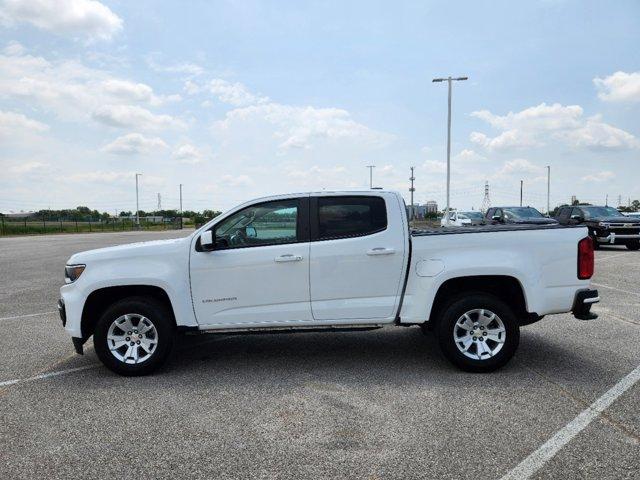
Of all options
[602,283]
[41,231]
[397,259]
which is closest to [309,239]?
[397,259]

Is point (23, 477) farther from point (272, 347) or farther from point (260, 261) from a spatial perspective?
point (272, 347)

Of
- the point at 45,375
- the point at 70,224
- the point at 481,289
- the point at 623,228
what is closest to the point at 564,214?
the point at 623,228

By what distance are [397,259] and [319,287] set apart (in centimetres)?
82

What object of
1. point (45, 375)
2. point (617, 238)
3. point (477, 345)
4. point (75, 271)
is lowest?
point (45, 375)

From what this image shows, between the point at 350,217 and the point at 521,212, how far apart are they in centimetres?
1715

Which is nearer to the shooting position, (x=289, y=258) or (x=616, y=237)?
(x=289, y=258)

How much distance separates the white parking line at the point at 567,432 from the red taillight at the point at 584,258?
1.04 meters

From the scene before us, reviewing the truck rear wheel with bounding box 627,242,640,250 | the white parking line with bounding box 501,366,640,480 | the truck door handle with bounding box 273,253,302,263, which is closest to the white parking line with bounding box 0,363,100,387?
the truck door handle with bounding box 273,253,302,263

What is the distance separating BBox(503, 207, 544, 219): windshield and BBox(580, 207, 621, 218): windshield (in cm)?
174

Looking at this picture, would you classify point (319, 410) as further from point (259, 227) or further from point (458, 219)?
point (458, 219)

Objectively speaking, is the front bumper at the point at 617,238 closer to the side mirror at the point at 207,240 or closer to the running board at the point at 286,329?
the running board at the point at 286,329

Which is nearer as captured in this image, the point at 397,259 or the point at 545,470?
the point at 545,470

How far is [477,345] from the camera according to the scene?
5023mm

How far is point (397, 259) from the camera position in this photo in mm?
5051
